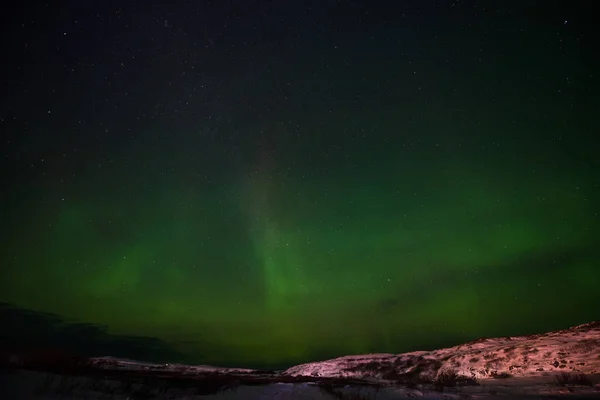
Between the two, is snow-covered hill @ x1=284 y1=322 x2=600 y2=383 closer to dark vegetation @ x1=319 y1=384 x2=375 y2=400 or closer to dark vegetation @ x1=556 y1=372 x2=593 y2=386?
dark vegetation @ x1=556 y1=372 x2=593 y2=386

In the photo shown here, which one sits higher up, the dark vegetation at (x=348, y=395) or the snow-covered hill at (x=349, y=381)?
the snow-covered hill at (x=349, y=381)

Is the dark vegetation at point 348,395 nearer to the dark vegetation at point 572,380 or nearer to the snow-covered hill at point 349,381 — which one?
Result: the snow-covered hill at point 349,381

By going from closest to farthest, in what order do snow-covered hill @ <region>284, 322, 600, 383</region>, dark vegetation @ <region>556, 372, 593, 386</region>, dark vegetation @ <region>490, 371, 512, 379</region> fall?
1. dark vegetation @ <region>556, 372, 593, 386</region>
2. snow-covered hill @ <region>284, 322, 600, 383</region>
3. dark vegetation @ <region>490, 371, 512, 379</region>

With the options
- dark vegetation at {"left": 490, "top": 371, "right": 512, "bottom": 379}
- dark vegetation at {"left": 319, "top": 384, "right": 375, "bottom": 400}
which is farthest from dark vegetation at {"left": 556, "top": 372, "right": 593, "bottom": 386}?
dark vegetation at {"left": 319, "top": 384, "right": 375, "bottom": 400}

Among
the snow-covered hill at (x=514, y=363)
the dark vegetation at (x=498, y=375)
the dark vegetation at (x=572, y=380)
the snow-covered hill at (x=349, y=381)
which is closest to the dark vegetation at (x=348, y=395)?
the snow-covered hill at (x=349, y=381)

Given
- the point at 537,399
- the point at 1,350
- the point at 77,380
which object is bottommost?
the point at 537,399

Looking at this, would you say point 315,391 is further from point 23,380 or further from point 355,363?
point 355,363

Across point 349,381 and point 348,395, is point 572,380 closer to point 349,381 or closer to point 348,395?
point 349,381

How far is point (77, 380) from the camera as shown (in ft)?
40.9

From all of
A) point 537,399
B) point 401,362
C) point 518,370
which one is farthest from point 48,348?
point 401,362

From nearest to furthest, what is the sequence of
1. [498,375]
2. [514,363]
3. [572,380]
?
[572,380] < [498,375] < [514,363]

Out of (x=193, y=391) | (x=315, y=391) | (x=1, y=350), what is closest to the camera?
(x=193, y=391)

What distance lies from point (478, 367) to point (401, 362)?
1701 centimetres

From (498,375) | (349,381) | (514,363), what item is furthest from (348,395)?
(514,363)
